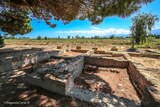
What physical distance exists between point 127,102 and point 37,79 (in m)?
2.78

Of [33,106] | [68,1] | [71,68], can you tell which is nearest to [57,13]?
[68,1]

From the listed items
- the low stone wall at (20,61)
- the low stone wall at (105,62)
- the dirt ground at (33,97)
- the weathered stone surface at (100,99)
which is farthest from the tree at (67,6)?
the weathered stone surface at (100,99)

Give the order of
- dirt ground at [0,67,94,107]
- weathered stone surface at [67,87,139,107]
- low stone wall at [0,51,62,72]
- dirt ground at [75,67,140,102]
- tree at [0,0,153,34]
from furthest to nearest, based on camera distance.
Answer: low stone wall at [0,51,62,72] → tree at [0,0,153,34] → dirt ground at [75,67,140,102] → weathered stone surface at [67,87,139,107] → dirt ground at [0,67,94,107]

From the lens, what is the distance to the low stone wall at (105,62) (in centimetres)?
938

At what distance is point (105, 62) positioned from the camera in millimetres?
9734

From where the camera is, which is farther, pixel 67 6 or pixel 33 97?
pixel 67 6

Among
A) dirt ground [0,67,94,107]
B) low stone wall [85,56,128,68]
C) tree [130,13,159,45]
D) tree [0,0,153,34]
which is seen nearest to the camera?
dirt ground [0,67,94,107]

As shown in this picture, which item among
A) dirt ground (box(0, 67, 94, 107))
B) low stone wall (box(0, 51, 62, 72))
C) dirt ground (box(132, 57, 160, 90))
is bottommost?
dirt ground (box(0, 67, 94, 107))

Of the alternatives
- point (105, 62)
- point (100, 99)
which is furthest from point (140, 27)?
point (100, 99)

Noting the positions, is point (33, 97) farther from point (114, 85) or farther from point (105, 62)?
point (105, 62)

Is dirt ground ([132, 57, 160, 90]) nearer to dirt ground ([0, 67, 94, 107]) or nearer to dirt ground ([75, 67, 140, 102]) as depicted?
dirt ground ([75, 67, 140, 102])

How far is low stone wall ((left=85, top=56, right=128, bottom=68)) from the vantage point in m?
9.38

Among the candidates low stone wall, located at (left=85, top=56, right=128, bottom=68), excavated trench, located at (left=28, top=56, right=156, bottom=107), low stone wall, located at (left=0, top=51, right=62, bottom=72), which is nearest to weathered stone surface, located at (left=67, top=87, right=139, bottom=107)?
excavated trench, located at (left=28, top=56, right=156, bottom=107)

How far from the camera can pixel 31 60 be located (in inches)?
355
